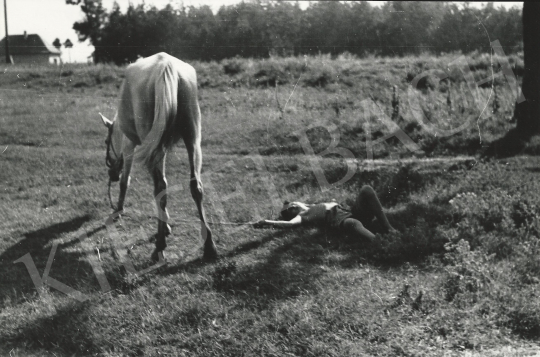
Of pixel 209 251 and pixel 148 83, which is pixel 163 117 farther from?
pixel 209 251

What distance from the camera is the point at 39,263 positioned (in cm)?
646

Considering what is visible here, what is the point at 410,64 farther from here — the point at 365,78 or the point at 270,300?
the point at 270,300

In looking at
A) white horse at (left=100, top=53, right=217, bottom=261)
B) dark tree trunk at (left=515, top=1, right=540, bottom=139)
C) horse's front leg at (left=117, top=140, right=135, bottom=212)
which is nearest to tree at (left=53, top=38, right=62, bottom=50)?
white horse at (left=100, top=53, right=217, bottom=261)

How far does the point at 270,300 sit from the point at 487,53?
17.1 meters

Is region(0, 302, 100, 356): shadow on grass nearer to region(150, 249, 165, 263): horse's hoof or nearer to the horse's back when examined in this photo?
region(150, 249, 165, 263): horse's hoof

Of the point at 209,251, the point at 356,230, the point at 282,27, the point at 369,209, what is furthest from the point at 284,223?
the point at 282,27

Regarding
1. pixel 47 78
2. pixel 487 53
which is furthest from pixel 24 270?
pixel 487 53

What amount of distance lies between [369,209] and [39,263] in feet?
13.5

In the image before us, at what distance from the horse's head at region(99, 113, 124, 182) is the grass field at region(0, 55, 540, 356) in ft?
1.78

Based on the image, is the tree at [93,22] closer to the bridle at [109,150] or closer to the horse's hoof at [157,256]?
the bridle at [109,150]

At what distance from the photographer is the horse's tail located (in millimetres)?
6082

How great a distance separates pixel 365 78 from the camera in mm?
16609

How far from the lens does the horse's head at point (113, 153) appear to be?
825 cm

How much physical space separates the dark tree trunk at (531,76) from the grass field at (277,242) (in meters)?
0.57
